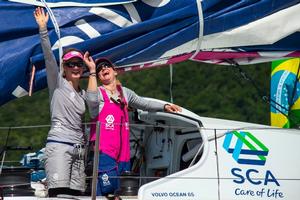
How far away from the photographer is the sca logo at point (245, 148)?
21.2 feet

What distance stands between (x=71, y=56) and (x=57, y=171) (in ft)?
2.48

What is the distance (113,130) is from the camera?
6.29m

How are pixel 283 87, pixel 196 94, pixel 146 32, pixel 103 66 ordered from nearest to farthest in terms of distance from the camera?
pixel 103 66 < pixel 146 32 < pixel 283 87 < pixel 196 94

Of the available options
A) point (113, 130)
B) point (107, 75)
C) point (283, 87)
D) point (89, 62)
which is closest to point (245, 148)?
point (113, 130)

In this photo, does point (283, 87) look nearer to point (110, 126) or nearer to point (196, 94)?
point (110, 126)

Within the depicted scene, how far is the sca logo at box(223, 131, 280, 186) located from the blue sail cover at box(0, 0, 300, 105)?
0.80 meters

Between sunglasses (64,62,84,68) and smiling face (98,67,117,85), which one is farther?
smiling face (98,67,117,85)

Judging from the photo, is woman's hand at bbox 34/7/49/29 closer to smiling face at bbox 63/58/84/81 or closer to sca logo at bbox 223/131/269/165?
smiling face at bbox 63/58/84/81

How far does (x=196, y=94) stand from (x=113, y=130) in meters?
12.8

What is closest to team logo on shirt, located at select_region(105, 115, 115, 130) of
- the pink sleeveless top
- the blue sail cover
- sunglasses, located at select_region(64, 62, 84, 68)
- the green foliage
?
the pink sleeveless top

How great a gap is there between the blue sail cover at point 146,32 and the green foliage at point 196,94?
1034cm

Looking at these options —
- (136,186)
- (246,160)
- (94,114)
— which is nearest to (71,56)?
(94,114)

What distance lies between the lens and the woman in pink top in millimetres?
6230

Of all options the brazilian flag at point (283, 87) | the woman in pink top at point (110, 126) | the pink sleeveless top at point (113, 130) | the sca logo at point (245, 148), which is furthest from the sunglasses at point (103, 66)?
the brazilian flag at point (283, 87)
